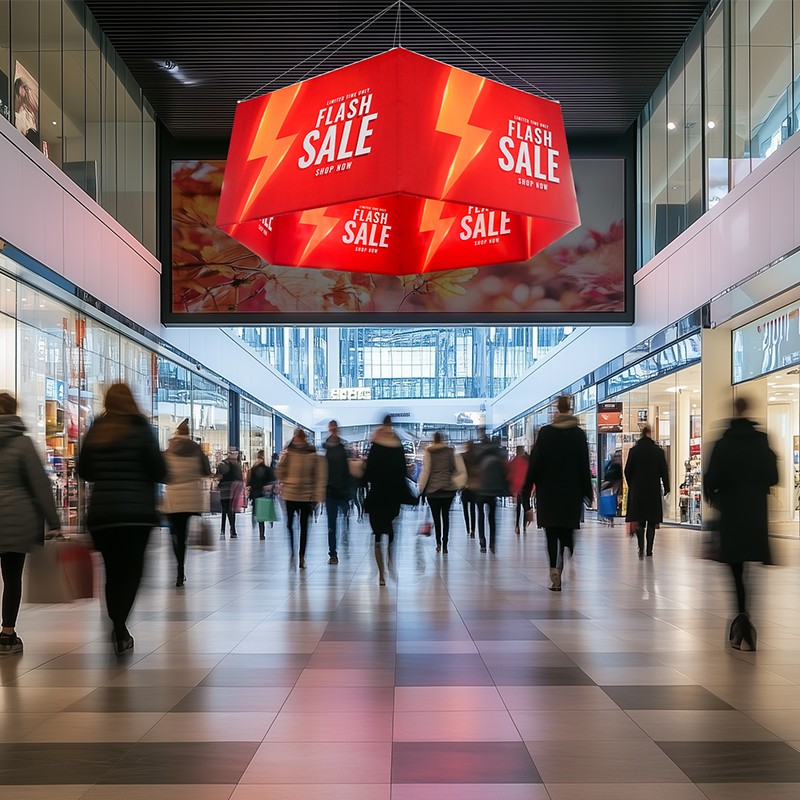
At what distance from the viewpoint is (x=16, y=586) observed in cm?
734

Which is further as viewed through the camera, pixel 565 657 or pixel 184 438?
pixel 184 438

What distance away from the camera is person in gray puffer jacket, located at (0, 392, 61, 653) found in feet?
23.3

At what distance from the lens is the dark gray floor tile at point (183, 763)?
423cm

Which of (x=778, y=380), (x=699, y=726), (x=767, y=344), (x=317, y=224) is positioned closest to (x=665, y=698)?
(x=699, y=726)

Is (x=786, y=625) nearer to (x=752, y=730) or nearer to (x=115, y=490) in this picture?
(x=752, y=730)

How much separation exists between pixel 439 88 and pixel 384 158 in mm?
938

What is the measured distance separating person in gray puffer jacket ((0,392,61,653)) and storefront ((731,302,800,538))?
365 inches

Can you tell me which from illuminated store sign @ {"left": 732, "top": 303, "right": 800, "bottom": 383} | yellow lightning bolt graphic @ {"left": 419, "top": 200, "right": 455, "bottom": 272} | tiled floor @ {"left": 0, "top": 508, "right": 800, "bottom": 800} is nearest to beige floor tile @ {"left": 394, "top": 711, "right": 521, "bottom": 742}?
tiled floor @ {"left": 0, "top": 508, "right": 800, "bottom": 800}

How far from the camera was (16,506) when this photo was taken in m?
7.14

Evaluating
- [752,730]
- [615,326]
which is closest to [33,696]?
[752,730]

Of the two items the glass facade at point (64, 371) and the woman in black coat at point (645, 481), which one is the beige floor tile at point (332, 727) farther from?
the woman in black coat at point (645, 481)

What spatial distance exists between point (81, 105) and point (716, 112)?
12.3m

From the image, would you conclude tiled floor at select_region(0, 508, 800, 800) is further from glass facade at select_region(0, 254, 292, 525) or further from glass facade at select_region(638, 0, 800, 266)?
glass facade at select_region(638, 0, 800, 266)

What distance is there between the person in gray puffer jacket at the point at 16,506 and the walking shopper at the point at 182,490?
4786 mm
